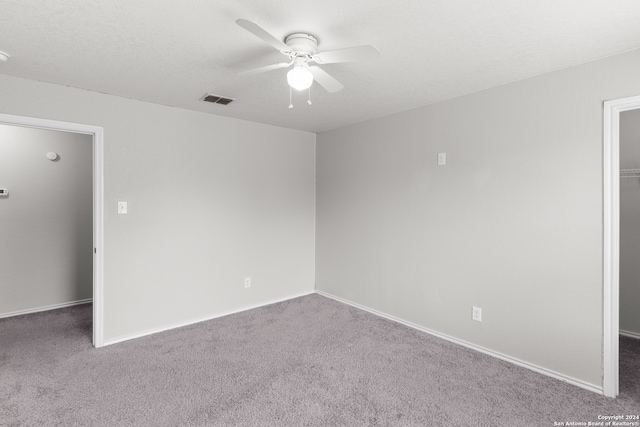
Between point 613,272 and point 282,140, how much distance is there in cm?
349

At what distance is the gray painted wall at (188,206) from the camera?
2965 millimetres

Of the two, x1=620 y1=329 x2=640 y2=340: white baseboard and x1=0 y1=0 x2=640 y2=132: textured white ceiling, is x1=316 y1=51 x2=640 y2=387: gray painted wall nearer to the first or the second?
x1=0 y1=0 x2=640 y2=132: textured white ceiling

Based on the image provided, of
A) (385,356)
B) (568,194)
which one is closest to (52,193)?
(385,356)

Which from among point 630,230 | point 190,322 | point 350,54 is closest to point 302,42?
point 350,54

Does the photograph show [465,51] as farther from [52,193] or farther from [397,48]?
[52,193]

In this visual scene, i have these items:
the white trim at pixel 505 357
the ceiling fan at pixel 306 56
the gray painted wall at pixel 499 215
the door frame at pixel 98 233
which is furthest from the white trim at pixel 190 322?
the ceiling fan at pixel 306 56

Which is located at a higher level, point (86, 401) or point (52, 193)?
point (52, 193)

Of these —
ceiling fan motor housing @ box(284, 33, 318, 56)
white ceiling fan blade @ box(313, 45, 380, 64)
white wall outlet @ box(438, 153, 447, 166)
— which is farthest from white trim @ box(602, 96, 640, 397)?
ceiling fan motor housing @ box(284, 33, 318, 56)

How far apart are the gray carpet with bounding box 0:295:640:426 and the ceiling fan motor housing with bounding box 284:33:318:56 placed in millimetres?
2214

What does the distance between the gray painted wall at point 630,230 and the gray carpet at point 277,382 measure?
343 mm

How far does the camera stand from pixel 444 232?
10.2 feet

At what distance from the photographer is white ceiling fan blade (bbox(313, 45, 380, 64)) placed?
63.4 inches

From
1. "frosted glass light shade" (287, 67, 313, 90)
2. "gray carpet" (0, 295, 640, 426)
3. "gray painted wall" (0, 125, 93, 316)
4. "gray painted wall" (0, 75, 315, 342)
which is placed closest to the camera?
"frosted glass light shade" (287, 67, 313, 90)

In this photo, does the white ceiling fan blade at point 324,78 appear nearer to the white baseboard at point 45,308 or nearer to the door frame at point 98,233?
the door frame at point 98,233
